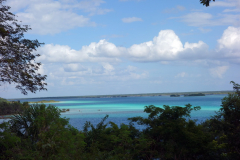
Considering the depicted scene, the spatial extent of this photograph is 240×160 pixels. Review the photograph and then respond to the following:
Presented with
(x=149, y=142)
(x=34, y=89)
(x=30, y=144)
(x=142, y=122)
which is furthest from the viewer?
(x=142, y=122)

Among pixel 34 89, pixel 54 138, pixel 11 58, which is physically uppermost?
pixel 11 58

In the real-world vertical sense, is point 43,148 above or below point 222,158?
above

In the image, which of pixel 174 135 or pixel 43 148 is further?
pixel 174 135

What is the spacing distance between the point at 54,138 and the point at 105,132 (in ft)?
22.9

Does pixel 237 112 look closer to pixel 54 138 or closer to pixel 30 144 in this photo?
pixel 54 138

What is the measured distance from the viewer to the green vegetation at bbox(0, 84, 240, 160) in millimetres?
9336

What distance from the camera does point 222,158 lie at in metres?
12.9

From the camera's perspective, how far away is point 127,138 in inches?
533

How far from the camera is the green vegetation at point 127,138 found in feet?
30.6

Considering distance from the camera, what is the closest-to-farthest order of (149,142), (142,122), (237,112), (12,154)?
(12,154), (237,112), (149,142), (142,122)

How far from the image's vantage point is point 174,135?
13797 mm

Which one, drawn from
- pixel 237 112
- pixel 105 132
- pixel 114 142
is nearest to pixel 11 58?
pixel 114 142

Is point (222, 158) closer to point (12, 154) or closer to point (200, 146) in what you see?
point (200, 146)

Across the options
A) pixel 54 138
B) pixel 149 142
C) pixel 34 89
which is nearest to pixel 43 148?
pixel 54 138
